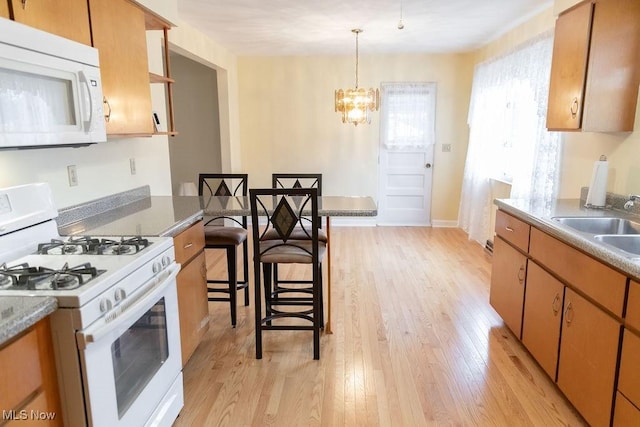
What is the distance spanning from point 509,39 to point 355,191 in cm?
281

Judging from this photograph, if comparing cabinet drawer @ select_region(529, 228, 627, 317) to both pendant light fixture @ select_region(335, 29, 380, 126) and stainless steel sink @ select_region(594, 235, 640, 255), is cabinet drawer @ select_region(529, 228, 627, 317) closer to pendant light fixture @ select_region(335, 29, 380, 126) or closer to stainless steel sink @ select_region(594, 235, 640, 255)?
stainless steel sink @ select_region(594, 235, 640, 255)

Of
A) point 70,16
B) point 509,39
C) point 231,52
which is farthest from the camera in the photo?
point 231,52

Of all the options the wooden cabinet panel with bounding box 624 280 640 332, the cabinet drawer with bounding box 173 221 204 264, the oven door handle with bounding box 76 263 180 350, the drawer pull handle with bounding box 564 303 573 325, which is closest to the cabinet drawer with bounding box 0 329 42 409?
the oven door handle with bounding box 76 263 180 350

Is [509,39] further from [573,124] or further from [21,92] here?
[21,92]

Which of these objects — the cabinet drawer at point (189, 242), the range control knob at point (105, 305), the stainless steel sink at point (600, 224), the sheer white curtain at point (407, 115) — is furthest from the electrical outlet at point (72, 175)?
the sheer white curtain at point (407, 115)

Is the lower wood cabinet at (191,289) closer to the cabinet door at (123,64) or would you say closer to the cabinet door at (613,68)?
the cabinet door at (123,64)

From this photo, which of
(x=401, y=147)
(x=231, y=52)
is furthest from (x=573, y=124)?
(x=231, y=52)

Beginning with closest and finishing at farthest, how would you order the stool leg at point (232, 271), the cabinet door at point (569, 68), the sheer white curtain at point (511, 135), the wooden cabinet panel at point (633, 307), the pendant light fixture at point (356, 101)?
the wooden cabinet panel at point (633, 307), the cabinet door at point (569, 68), the stool leg at point (232, 271), the sheer white curtain at point (511, 135), the pendant light fixture at point (356, 101)

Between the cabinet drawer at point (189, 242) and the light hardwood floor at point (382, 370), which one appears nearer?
the light hardwood floor at point (382, 370)

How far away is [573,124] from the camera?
8.56ft

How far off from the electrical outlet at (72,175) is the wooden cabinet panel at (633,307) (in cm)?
272

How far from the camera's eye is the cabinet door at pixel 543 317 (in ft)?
7.27

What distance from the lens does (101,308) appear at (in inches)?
54.6

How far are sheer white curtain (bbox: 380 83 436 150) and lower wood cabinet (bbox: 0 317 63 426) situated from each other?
5.40 metres
